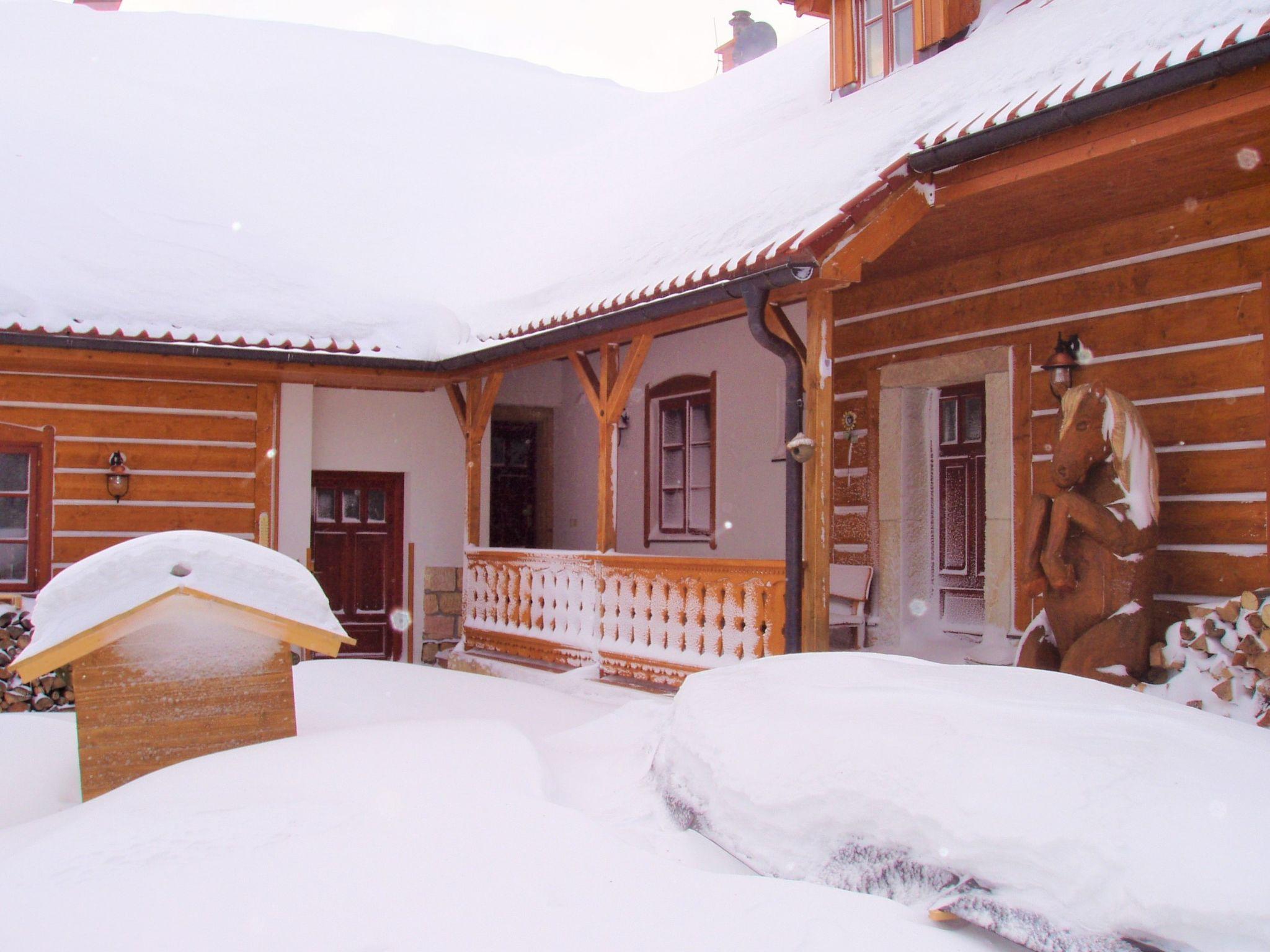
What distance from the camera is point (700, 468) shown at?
10.6 metres

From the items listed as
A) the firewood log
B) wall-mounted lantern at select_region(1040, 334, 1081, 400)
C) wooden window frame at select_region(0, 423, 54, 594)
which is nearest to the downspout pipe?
wall-mounted lantern at select_region(1040, 334, 1081, 400)

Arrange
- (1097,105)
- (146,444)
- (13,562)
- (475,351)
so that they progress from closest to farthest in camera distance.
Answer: (1097,105)
(13,562)
(475,351)
(146,444)

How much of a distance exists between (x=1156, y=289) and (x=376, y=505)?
7.82 meters

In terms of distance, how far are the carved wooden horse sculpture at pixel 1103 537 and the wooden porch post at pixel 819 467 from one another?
118 cm

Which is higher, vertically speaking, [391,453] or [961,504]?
[391,453]

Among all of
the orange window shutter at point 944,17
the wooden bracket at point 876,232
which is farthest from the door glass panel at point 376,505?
the orange window shutter at point 944,17

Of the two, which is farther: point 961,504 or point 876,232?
point 961,504

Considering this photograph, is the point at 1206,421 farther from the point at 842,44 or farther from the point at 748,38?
the point at 748,38

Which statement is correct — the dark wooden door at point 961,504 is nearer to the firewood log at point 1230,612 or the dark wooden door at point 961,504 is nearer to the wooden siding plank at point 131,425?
Answer: the firewood log at point 1230,612

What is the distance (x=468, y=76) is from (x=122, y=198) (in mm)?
8253

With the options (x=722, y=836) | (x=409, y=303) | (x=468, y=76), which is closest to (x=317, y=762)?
(x=722, y=836)

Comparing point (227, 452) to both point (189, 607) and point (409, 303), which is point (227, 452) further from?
point (189, 607)

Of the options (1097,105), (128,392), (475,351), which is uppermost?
(1097,105)

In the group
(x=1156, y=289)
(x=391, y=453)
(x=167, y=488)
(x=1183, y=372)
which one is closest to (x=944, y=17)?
(x=1156, y=289)
